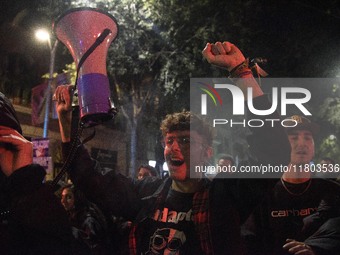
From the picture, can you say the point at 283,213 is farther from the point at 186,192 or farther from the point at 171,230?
the point at 171,230

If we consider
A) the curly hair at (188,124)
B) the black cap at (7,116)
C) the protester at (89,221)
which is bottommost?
the protester at (89,221)

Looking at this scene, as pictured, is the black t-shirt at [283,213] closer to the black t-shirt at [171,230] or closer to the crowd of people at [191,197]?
the crowd of people at [191,197]

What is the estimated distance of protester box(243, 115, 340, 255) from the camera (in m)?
3.42

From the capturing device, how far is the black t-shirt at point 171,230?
2.59 metres

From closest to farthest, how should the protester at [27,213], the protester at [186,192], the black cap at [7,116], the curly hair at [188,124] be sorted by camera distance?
1. the protester at [27,213]
2. the black cap at [7,116]
3. the protester at [186,192]
4. the curly hair at [188,124]

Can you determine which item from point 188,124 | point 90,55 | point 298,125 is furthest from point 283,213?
point 90,55

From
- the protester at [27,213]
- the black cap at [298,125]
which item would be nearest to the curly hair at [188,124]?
the black cap at [298,125]

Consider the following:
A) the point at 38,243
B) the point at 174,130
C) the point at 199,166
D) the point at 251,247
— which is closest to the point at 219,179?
the point at 199,166

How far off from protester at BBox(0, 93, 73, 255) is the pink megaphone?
72 centimetres

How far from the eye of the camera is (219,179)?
9.25 feet

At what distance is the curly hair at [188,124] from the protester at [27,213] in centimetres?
164

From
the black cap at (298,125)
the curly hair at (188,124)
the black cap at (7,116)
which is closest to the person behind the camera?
the black cap at (7,116)

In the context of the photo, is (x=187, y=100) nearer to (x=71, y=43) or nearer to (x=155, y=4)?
(x=155, y=4)

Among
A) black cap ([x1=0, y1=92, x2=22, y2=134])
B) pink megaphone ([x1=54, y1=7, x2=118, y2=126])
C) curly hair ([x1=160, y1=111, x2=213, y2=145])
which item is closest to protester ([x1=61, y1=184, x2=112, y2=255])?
curly hair ([x1=160, y1=111, x2=213, y2=145])
